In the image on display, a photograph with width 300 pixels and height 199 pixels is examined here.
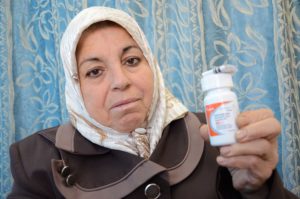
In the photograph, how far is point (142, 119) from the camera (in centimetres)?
90

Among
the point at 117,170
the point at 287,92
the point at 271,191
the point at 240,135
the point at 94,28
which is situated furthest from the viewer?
the point at 287,92

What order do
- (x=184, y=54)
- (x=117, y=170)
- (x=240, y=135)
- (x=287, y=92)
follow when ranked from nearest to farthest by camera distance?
(x=240, y=135) < (x=117, y=170) < (x=287, y=92) < (x=184, y=54)

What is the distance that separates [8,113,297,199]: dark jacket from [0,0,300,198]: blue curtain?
592 millimetres

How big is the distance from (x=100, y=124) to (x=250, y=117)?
487 mm

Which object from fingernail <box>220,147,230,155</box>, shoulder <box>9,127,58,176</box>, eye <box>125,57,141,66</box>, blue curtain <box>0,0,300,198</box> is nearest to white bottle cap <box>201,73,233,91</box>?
fingernail <box>220,147,230,155</box>

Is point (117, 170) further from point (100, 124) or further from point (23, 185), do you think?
point (23, 185)

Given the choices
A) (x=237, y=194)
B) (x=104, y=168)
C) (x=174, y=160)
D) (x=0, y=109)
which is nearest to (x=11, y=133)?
(x=0, y=109)

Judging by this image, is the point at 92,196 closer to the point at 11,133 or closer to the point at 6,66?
the point at 11,133

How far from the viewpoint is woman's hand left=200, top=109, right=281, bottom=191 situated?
23.1 inches

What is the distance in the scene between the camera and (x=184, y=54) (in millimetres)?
1451

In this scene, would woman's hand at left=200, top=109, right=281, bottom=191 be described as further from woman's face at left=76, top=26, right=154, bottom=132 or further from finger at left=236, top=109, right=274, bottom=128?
woman's face at left=76, top=26, right=154, bottom=132

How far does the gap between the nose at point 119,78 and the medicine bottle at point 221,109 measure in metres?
0.31

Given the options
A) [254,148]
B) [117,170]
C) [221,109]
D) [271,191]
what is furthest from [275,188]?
[117,170]

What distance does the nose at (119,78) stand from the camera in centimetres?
85
